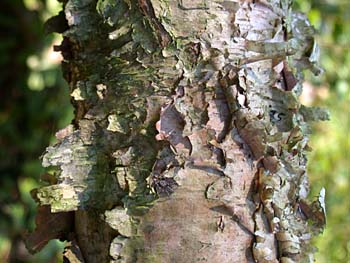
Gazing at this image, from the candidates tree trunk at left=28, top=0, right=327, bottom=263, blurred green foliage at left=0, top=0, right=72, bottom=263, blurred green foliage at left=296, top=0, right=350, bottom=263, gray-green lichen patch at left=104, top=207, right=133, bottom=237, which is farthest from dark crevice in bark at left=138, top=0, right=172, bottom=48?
blurred green foliage at left=0, top=0, right=72, bottom=263

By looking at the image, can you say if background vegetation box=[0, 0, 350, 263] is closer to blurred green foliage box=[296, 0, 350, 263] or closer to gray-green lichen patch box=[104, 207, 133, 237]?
blurred green foliage box=[296, 0, 350, 263]

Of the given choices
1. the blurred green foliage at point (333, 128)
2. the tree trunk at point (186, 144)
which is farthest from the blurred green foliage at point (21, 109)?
the tree trunk at point (186, 144)

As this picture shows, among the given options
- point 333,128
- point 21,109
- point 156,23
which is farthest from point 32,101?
point 156,23

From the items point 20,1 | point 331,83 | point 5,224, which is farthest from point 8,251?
point 331,83

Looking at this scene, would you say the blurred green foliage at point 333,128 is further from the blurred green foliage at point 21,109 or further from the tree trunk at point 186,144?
the tree trunk at point 186,144

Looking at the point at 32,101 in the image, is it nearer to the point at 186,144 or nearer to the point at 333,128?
the point at 333,128
